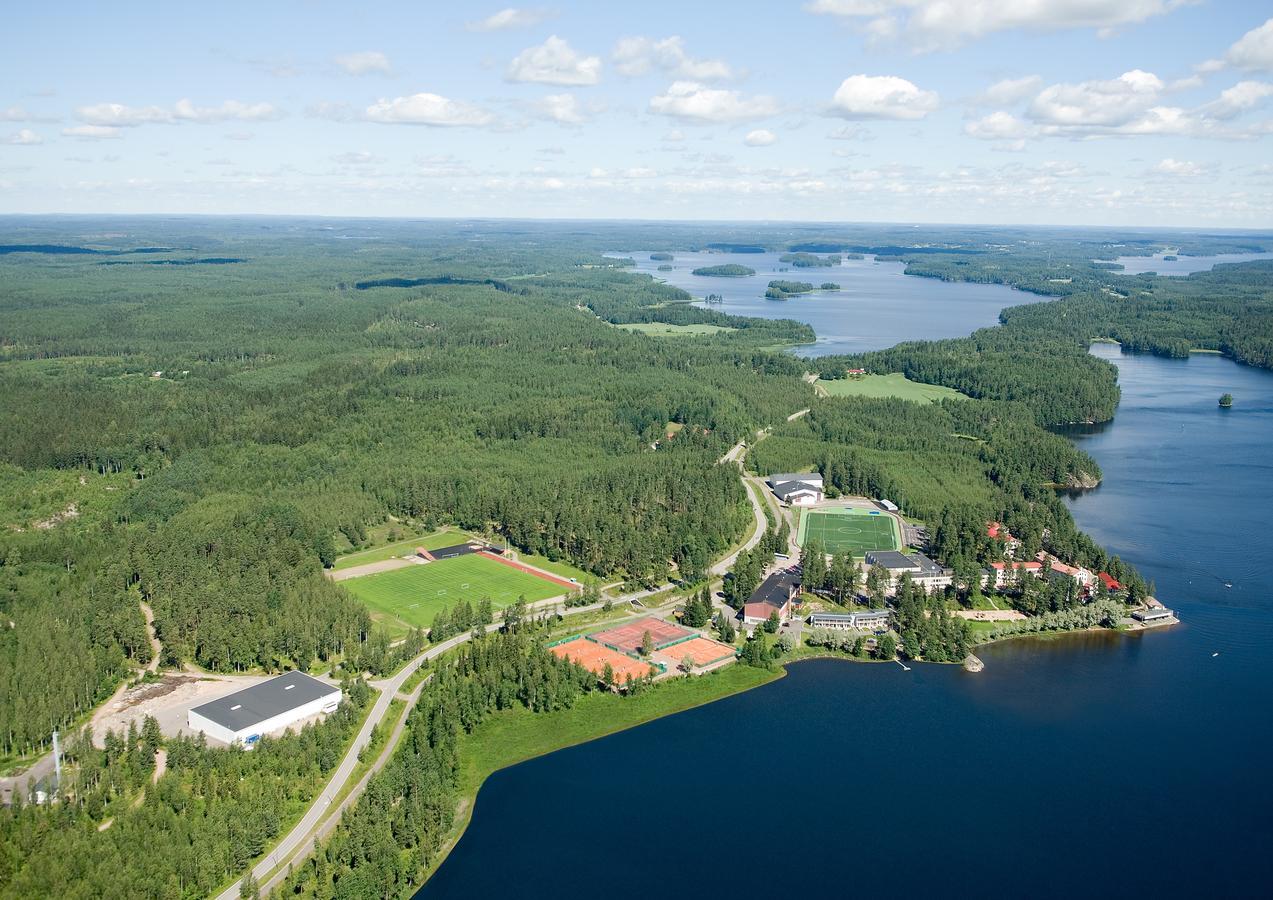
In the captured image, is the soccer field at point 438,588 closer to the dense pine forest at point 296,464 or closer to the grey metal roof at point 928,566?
the dense pine forest at point 296,464

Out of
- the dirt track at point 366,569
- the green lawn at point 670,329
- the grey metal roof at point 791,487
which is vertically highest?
the green lawn at point 670,329

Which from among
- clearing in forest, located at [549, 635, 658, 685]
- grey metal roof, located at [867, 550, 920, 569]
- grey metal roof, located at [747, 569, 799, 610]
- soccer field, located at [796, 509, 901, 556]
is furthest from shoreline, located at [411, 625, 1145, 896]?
soccer field, located at [796, 509, 901, 556]

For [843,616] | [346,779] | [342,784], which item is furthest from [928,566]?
[342,784]

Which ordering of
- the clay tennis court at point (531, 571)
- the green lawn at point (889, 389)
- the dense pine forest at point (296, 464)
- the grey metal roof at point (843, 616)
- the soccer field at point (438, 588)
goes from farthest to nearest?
the green lawn at point (889, 389) → the clay tennis court at point (531, 571) → the soccer field at point (438, 588) → the grey metal roof at point (843, 616) → the dense pine forest at point (296, 464)

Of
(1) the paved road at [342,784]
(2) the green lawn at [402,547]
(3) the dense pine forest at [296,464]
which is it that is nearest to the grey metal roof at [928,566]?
(3) the dense pine forest at [296,464]

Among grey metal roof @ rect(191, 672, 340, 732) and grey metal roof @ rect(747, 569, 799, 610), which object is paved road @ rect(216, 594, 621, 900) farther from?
grey metal roof @ rect(747, 569, 799, 610)

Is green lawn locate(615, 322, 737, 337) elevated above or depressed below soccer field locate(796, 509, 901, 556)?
above

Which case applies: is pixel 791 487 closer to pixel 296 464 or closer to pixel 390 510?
pixel 390 510
